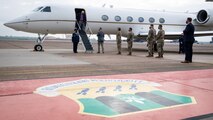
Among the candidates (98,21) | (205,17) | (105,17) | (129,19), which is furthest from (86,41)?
(205,17)

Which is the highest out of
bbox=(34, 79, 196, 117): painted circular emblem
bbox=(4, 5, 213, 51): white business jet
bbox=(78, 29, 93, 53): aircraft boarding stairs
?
bbox=(4, 5, 213, 51): white business jet

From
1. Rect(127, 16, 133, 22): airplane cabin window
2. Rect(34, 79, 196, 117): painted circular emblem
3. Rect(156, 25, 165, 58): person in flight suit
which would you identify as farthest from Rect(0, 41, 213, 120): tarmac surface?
Rect(127, 16, 133, 22): airplane cabin window

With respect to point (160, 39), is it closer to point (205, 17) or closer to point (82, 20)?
point (82, 20)

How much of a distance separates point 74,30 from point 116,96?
1279cm

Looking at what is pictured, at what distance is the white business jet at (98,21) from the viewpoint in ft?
49.6

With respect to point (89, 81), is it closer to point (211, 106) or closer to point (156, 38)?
point (211, 106)

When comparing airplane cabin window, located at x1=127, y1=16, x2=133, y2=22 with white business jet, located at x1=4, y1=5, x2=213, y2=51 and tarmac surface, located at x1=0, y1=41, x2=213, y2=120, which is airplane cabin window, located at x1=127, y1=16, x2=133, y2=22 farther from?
tarmac surface, located at x1=0, y1=41, x2=213, y2=120

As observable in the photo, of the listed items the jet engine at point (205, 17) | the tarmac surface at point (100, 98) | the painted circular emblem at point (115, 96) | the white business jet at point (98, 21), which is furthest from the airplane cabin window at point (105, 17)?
the painted circular emblem at point (115, 96)

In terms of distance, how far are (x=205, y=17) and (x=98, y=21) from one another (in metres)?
8.68

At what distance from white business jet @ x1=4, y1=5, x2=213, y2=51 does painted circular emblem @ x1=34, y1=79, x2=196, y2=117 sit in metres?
10.7

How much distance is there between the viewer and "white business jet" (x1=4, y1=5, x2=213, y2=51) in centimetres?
1511

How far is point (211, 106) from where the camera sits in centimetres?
343

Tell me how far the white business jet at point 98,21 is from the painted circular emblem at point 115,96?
10.7 metres

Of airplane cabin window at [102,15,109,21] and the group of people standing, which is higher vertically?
airplane cabin window at [102,15,109,21]
